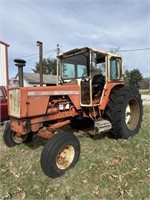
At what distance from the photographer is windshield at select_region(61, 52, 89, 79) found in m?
5.39

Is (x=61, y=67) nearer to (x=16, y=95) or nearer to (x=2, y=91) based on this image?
(x=16, y=95)

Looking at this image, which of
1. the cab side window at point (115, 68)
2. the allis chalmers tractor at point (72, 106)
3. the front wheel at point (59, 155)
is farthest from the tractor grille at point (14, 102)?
the cab side window at point (115, 68)

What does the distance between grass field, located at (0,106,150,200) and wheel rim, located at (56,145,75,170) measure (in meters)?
0.17

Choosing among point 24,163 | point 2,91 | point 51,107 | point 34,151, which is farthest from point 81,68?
point 2,91

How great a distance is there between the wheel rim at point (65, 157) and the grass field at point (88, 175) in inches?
6.6

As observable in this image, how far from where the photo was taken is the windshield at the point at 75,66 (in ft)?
17.7

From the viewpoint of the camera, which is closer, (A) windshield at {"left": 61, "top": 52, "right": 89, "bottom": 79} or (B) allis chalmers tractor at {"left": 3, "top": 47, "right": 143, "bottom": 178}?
(B) allis chalmers tractor at {"left": 3, "top": 47, "right": 143, "bottom": 178}

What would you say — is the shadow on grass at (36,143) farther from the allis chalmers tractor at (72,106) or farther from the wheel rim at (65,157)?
the wheel rim at (65,157)

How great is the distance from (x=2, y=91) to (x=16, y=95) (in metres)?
4.78

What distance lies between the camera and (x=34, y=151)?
16.2 feet

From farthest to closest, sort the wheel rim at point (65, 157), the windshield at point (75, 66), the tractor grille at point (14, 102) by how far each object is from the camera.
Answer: the windshield at point (75, 66), the tractor grille at point (14, 102), the wheel rim at point (65, 157)

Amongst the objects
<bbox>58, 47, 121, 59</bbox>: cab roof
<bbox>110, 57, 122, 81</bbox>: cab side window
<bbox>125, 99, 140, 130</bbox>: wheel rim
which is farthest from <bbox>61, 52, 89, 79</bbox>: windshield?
<bbox>125, 99, 140, 130</bbox>: wheel rim

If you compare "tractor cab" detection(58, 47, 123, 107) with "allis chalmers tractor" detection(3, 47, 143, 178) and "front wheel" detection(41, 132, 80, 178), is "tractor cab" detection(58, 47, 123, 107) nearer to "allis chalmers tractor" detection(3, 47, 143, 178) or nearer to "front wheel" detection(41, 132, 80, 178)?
"allis chalmers tractor" detection(3, 47, 143, 178)

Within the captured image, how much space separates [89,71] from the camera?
5.04 meters
